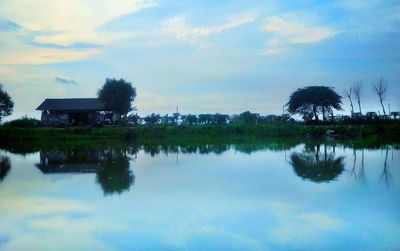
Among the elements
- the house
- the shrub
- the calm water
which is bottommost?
the calm water

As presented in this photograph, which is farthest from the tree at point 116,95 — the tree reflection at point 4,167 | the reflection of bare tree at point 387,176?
the reflection of bare tree at point 387,176

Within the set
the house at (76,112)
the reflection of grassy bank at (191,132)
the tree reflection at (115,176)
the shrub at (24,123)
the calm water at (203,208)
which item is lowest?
the calm water at (203,208)

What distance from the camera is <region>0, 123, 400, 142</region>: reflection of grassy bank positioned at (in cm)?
3388

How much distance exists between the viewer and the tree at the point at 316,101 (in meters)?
54.2

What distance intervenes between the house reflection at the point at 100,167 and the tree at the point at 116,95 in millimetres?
22390

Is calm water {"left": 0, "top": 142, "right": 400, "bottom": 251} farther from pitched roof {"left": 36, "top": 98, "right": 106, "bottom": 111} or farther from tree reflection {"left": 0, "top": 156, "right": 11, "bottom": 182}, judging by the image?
pitched roof {"left": 36, "top": 98, "right": 106, "bottom": 111}

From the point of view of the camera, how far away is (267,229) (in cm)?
730

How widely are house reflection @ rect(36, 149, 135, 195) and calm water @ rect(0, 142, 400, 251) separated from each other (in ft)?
0.25

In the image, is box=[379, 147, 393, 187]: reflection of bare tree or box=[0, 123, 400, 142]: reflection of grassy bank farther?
box=[0, 123, 400, 142]: reflection of grassy bank

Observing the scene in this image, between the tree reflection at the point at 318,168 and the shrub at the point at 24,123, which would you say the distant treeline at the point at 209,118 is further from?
the tree reflection at the point at 318,168

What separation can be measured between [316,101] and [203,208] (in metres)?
47.9

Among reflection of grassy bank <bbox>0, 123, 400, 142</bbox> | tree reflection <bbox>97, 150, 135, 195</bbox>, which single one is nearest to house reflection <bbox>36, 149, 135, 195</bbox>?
tree reflection <bbox>97, 150, 135, 195</bbox>

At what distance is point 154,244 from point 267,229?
1.96 meters

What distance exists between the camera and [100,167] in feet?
54.2
